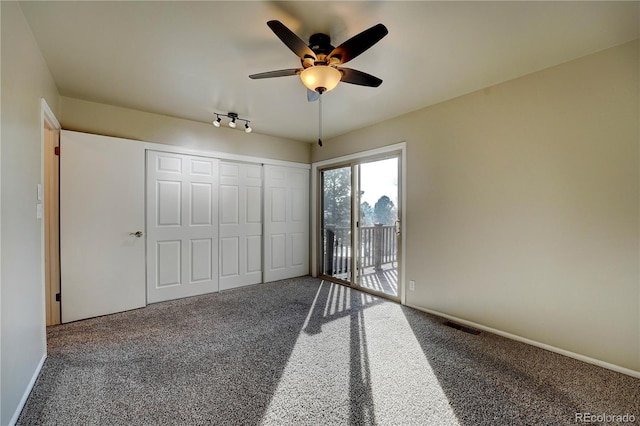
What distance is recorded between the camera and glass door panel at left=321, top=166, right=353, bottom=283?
445cm

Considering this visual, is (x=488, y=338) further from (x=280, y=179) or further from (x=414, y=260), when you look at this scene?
(x=280, y=179)

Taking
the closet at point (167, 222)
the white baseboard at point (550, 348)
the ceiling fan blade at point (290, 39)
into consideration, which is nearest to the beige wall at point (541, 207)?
the white baseboard at point (550, 348)

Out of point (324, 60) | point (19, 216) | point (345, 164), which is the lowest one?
point (19, 216)

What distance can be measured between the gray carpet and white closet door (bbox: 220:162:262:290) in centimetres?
126

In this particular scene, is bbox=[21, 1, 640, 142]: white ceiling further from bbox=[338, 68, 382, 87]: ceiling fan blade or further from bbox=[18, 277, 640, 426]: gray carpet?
bbox=[18, 277, 640, 426]: gray carpet

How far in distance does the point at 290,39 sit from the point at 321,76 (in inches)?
14.3

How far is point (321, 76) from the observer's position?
6.49 feet

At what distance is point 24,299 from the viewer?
1.79 metres

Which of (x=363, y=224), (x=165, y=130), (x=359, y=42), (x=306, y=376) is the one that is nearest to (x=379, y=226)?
(x=363, y=224)

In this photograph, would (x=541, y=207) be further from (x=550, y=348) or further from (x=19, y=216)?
(x=19, y=216)


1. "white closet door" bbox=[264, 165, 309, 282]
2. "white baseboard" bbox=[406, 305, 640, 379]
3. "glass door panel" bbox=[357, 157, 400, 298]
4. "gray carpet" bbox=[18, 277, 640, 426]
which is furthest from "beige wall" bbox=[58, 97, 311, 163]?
"white baseboard" bbox=[406, 305, 640, 379]

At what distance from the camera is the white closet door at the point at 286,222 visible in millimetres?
4621

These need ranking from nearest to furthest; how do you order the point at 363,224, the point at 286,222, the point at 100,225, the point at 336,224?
the point at 100,225 → the point at 363,224 → the point at 336,224 → the point at 286,222

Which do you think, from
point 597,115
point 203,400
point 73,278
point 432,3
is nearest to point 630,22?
point 597,115
